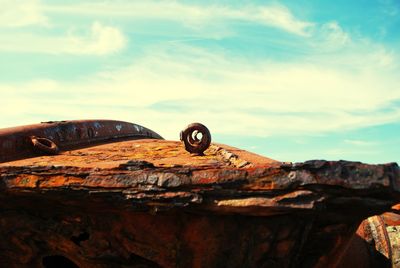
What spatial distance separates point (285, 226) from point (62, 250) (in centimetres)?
167

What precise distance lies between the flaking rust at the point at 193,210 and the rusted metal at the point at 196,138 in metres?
0.66

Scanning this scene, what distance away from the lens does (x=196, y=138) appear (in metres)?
3.87

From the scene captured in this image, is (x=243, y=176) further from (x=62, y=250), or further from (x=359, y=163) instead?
(x=62, y=250)

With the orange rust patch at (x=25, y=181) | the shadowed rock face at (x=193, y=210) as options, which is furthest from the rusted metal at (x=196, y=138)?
the orange rust patch at (x=25, y=181)

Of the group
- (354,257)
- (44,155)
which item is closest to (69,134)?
(44,155)

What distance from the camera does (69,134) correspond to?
514 centimetres

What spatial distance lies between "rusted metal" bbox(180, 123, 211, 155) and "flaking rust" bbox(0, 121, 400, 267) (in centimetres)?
66

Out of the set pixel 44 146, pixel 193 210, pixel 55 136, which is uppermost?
pixel 55 136

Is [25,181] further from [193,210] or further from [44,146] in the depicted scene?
[44,146]

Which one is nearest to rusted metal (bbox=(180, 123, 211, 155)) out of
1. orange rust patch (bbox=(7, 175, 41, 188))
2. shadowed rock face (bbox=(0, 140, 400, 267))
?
shadowed rock face (bbox=(0, 140, 400, 267))

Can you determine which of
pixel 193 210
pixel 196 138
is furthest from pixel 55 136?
pixel 193 210

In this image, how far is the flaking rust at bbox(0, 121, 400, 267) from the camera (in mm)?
2406

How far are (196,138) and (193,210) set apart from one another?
1.36 meters

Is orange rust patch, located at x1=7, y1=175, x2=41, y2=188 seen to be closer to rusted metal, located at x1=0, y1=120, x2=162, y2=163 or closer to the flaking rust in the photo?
the flaking rust
